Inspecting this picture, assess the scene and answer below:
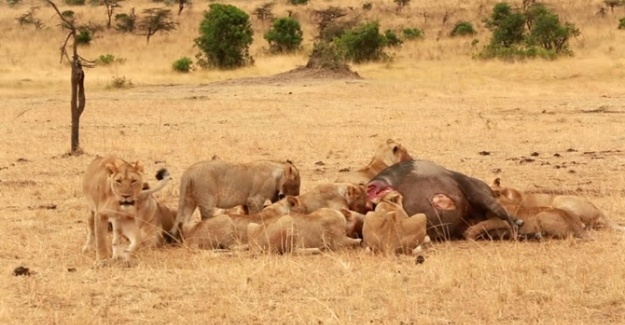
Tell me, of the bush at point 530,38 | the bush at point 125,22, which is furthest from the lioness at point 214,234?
the bush at point 125,22

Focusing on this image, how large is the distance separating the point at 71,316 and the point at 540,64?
2939cm

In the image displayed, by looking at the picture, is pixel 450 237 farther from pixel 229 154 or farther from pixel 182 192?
pixel 229 154

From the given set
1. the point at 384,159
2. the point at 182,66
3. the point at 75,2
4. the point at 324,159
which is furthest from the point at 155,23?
the point at 384,159

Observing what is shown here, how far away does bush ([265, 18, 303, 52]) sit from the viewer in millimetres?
42406

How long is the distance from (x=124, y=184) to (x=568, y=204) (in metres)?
4.05

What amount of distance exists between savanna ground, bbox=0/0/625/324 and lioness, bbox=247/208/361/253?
0.72 feet

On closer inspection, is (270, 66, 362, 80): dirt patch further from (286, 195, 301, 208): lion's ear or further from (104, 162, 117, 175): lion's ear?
A: (104, 162, 117, 175): lion's ear

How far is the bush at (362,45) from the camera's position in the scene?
38.3m

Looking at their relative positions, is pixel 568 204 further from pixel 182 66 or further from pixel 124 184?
pixel 182 66


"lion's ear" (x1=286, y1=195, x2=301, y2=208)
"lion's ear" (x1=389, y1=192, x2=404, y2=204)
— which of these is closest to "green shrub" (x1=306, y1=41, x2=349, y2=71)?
"lion's ear" (x1=286, y1=195, x2=301, y2=208)

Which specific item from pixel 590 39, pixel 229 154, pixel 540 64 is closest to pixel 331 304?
pixel 229 154

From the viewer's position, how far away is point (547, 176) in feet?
44.2

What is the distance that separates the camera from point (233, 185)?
393 inches

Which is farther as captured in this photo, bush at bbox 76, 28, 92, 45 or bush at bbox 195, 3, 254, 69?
bush at bbox 76, 28, 92, 45
